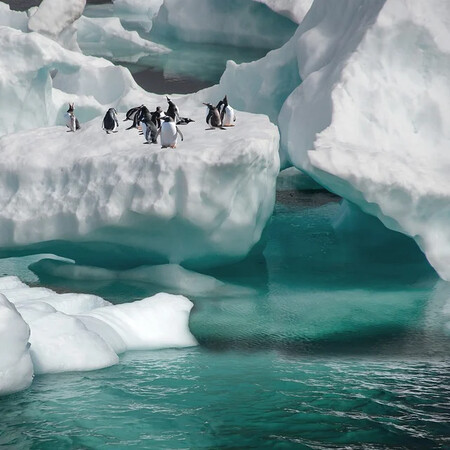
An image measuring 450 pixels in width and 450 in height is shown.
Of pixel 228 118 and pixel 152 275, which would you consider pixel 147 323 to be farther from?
pixel 228 118

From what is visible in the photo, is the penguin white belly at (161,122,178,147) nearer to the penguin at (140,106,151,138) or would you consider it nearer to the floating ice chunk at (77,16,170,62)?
the penguin at (140,106,151,138)

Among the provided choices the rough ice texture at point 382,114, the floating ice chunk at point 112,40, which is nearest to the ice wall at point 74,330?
the rough ice texture at point 382,114

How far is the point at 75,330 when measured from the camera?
25.1ft

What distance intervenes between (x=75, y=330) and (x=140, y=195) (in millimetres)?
2315

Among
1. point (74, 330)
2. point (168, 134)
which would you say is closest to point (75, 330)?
point (74, 330)

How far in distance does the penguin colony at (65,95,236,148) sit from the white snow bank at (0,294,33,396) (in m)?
3.28

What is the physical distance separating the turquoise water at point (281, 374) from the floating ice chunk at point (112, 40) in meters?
16.8

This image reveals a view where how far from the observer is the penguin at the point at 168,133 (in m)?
9.62

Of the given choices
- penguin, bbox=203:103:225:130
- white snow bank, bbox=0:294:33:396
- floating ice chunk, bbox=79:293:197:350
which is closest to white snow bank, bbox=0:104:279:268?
penguin, bbox=203:103:225:130

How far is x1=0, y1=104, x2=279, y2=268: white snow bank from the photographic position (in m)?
9.57

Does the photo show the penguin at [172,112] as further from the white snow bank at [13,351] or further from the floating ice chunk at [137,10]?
the floating ice chunk at [137,10]

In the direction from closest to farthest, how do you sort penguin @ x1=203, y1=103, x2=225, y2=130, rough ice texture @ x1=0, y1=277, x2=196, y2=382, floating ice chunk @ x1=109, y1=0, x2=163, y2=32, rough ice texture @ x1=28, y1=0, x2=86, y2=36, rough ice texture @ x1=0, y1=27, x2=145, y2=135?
rough ice texture @ x1=0, y1=277, x2=196, y2=382
penguin @ x1=203, y1=103, x2=225, y2=130
rough ice texture @ x1=0, y1=27, x2=145, y2=135
rough ice texture @ x1=28, y1=0, x2=86, y2=36
floating ice chunk @ x1=109, y1=0, x2=163, y2=32

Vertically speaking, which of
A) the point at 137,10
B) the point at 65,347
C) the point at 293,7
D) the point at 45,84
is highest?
the point at 137,10

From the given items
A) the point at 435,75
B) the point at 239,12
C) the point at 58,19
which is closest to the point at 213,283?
the point at 435,75
